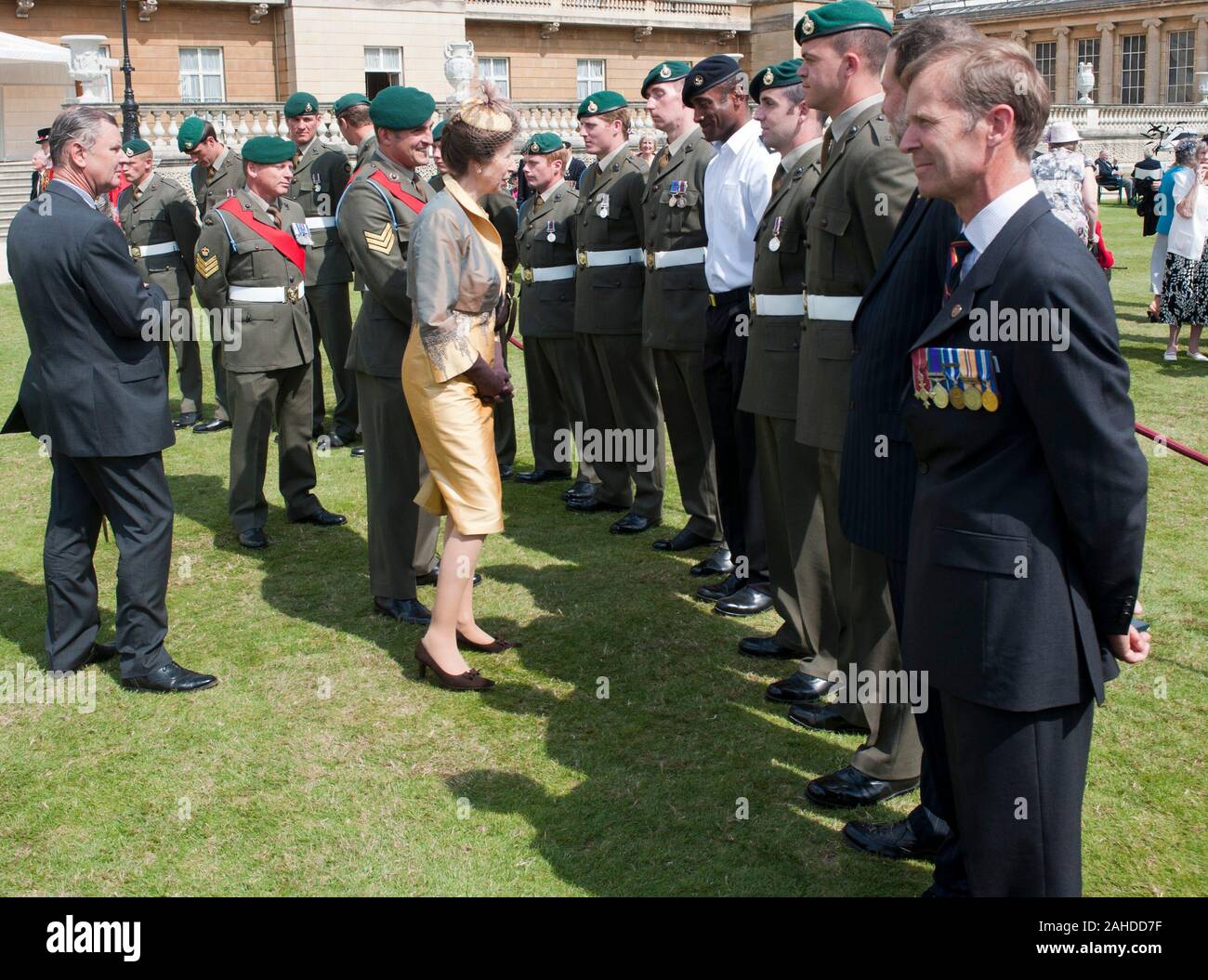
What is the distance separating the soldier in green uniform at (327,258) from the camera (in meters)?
9.38

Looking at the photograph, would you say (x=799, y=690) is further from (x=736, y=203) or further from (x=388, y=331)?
(x=388, y=331)

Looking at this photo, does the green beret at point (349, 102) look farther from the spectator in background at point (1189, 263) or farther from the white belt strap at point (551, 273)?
the spectator in background at point (1189, 263)

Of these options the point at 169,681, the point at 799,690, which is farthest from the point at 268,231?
the point at 799,690

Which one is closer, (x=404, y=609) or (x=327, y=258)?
(x=404, y=609)

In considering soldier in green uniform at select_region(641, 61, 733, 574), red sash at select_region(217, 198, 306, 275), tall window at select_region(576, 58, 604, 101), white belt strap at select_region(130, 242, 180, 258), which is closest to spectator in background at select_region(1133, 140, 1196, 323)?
soldier in green uniform at select_region(641, 61, 733, 574)

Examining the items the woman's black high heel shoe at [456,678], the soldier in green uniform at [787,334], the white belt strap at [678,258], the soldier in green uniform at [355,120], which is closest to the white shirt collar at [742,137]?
the soldier in green uniform at [787,334]

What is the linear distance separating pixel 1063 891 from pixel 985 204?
1.51 m

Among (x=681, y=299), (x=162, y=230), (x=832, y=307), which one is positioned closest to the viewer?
(x=832, y=307)

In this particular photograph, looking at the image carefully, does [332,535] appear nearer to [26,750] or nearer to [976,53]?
[26,750]

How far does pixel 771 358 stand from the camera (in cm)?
498

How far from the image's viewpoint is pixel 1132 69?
186 feet

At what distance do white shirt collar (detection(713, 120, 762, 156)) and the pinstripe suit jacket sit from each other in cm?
249

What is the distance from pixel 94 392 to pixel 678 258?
A: 121 inches

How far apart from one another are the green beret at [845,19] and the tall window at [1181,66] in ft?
192
